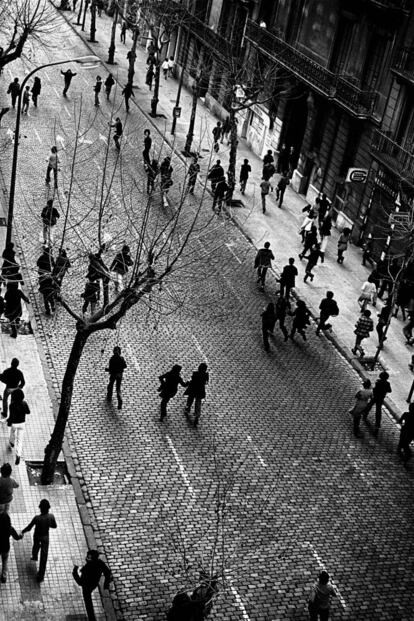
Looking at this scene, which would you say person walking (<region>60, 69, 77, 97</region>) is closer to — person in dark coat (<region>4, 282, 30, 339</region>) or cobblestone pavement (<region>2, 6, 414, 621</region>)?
cobblestone pavement (<region>2, 6, 414, 621</region>)

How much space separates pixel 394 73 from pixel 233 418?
645 inches

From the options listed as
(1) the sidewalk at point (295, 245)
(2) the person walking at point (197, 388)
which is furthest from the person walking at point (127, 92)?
(2) the person walking at point (197, 388)

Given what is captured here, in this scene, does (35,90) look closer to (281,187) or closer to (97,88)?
(97,88)

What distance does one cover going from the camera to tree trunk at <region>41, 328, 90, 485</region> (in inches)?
776

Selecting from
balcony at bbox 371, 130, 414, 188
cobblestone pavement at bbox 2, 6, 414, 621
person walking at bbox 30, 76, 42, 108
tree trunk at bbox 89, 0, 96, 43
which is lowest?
tree trunk at bbox 89, 0, 96, 43

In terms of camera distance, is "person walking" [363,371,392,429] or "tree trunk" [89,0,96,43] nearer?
"person walking" [363,371,392,429]

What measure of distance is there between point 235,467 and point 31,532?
17.2 feet

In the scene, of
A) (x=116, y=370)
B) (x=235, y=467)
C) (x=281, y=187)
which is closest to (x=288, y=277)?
(x=116, y=370)

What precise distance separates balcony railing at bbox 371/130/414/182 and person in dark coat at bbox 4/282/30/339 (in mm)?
14113

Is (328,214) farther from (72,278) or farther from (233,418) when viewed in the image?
(233,418)

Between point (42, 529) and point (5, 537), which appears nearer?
point (5, 537)

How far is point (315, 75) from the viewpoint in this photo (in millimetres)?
41688

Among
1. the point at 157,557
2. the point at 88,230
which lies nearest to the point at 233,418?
the point at 157,557

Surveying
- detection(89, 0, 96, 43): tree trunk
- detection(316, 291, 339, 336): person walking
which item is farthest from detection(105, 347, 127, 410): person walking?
detection(89, 0, 96, 43): tree trunk
